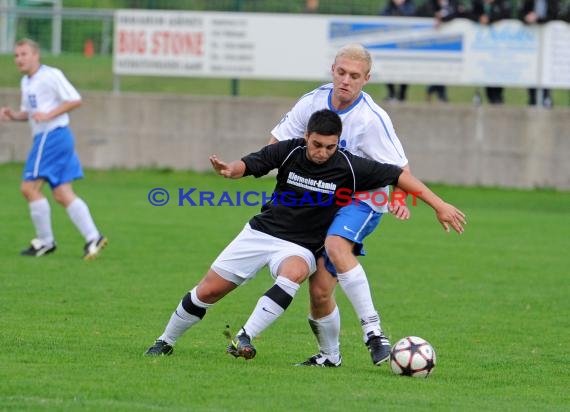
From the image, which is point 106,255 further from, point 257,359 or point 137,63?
point 137,63

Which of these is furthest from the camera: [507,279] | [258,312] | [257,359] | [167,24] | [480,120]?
[167,24]

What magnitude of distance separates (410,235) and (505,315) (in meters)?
5.86

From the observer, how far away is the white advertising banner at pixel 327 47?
2159cm

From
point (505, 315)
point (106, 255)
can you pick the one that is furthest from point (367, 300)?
point (106, 255)

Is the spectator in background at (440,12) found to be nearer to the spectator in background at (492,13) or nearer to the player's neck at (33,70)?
the spectator in background at (492,13)

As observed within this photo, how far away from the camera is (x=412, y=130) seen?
21.8 metres

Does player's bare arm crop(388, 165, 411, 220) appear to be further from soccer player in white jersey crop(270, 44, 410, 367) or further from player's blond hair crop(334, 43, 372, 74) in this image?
player's blond hair crop(334, 43, 372, 74)

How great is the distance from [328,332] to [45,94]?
6856 mm

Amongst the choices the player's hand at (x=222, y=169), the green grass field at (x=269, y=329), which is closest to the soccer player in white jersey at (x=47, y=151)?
the green grass field at (x=269, y=329)

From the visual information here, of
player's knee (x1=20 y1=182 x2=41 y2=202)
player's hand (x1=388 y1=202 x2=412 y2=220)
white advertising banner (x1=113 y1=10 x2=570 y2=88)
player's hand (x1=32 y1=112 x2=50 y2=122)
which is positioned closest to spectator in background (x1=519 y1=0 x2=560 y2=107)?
white advertising banner (x1=113 y1=10 x2=570 y2=88)

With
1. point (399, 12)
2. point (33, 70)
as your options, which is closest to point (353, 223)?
point (33, 70)

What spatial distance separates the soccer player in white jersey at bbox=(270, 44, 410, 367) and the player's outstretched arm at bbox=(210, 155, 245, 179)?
0.54 meters

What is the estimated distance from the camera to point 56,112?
1334cm

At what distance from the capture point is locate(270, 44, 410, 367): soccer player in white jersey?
7281 millimetres
